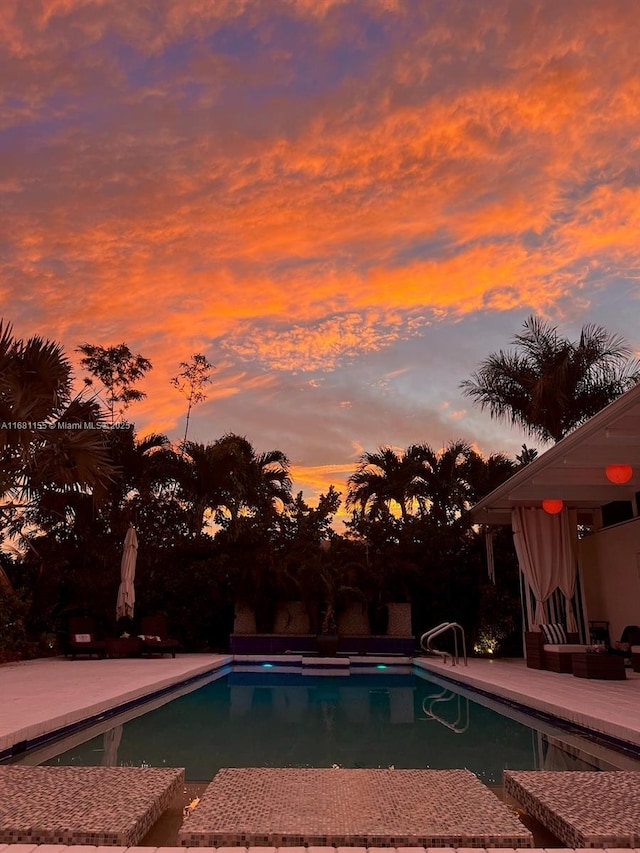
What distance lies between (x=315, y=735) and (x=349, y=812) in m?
3.61

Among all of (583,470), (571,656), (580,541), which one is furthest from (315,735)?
(580,541)

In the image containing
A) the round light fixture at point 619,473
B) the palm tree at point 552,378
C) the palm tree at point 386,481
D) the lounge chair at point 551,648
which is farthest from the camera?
the palm tree at point 386,481

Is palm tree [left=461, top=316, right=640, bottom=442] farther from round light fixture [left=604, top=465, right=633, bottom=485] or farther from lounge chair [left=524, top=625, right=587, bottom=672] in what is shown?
round light fixture [left=604, top=465, right=633, bottom=485]

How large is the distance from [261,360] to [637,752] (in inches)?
491

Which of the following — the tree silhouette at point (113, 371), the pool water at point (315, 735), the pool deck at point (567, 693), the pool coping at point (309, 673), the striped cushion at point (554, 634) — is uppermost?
the tree silhouette at point (113, 371)

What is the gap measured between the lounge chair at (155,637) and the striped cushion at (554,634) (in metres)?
7.41

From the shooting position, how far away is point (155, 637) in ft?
44.4

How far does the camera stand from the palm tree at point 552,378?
15781 millimetres

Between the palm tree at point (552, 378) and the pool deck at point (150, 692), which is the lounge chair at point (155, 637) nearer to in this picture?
the pool deck at point (150, 692)

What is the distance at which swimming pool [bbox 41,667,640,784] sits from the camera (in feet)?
17.0

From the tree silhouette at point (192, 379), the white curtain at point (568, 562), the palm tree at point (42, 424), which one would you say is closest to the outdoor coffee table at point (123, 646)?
the palm tree at point (42, 424)

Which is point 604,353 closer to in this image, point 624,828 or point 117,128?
point 117,128

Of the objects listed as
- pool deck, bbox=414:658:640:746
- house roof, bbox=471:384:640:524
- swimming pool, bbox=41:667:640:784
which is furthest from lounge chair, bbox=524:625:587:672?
house roof, bbox=471:384:640:524

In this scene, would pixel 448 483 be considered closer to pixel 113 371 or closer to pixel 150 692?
pixel 113 371
